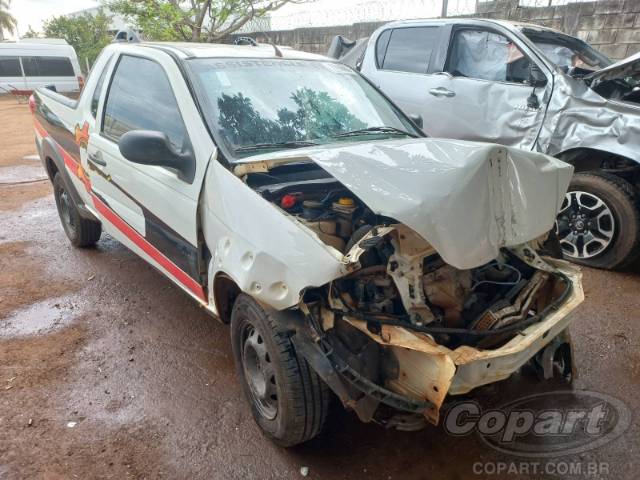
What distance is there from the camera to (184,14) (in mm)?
10648

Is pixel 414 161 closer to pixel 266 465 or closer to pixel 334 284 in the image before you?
pixel 334 284

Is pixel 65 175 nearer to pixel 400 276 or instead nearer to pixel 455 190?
pixel 400 276

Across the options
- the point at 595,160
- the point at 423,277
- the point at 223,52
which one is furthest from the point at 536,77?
the point at 423,277

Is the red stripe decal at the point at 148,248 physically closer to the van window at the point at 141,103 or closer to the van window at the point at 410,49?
the van window at the point at 141,103

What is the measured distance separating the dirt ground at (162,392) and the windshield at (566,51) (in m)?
2.20

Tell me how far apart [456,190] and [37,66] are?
69.2ft

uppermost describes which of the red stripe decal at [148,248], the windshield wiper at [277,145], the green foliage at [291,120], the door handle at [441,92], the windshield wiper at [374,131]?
the green foliage at [291,120]

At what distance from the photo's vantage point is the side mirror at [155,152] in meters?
2.33

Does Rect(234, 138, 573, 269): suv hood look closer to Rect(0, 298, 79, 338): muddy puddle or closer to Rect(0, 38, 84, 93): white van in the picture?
Rect(0, 298, 79, 338): muddy puddle

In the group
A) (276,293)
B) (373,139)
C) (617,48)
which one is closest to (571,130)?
(373,139)

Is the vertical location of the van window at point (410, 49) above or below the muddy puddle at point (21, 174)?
above

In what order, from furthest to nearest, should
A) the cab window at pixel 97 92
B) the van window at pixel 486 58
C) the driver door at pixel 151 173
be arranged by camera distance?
the van window at pixel 486 58
the cab window at pixel 97 92
the driver door at pixel 151 173

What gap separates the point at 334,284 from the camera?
1.98 meters

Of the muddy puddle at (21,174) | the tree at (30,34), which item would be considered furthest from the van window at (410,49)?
the tree at (30,34)
